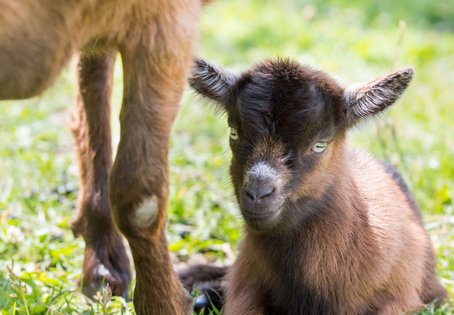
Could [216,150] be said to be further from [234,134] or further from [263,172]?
[263,172]

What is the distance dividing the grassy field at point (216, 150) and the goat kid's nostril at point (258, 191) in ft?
3.14

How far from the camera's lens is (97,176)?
695 centimetres

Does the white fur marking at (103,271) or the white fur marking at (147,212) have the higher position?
the white fur marking at (147,212)

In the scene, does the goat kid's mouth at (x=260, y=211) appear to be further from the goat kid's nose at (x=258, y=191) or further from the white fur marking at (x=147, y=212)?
the white fur marking at (x=147, y=212)

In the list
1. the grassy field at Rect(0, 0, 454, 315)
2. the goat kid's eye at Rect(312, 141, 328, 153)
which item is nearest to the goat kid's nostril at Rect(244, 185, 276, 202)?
the goat kid's eye at Rect(312, 141, 328, 153)

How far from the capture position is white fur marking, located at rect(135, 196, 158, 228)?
526 cm

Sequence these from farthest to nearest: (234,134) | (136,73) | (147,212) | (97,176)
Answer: (97,176), (234,134), (147,212), (136,73)

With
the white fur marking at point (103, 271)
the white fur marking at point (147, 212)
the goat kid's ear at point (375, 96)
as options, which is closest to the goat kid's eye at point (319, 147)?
the goat kid's ear at point (375, 96)

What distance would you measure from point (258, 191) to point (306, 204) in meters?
0.52

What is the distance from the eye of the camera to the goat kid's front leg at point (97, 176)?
271 inches

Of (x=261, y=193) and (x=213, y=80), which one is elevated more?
(x=213, y=80)

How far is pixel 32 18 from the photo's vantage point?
4691mm

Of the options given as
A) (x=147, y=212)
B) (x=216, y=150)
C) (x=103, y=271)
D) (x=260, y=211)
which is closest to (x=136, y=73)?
(x=147, y=212)

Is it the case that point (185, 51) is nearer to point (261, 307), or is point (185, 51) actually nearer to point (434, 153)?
point (261, 307)
